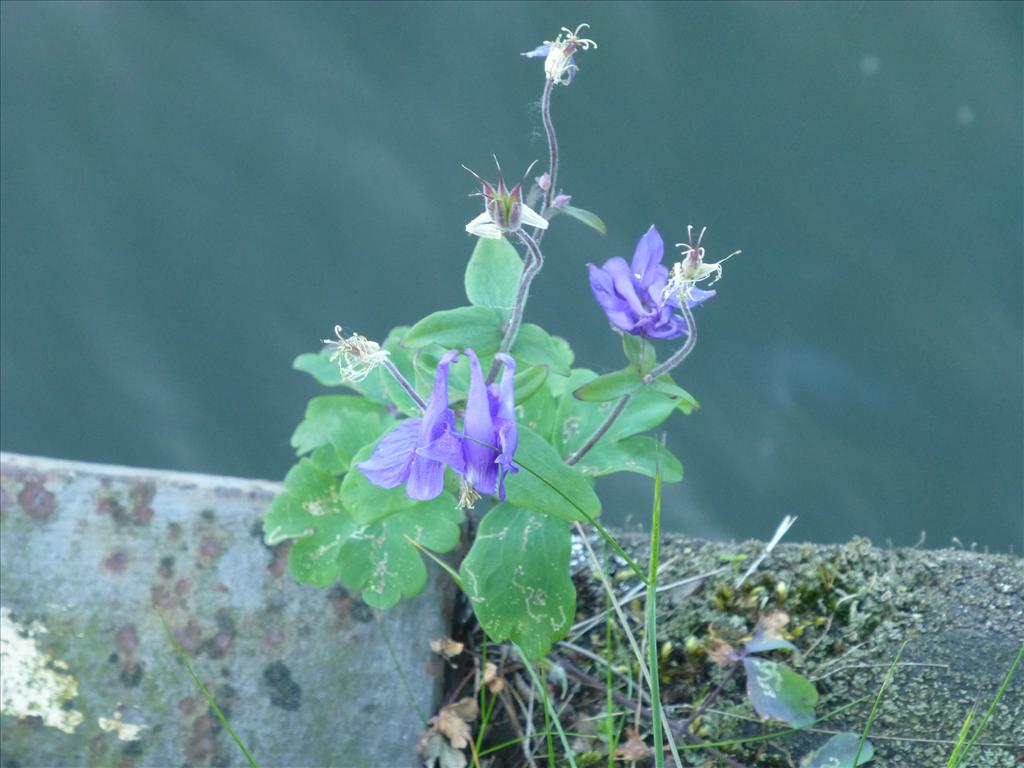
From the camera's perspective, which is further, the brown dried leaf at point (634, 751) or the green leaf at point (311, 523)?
the green leaf at point (311, 523)

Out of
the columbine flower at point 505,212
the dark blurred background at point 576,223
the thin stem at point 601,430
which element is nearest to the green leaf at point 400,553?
the thin stem at point 601,430

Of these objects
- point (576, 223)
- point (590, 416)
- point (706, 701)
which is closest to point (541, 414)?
point (590, 416)

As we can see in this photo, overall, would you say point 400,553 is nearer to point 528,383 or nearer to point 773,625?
point 528,383

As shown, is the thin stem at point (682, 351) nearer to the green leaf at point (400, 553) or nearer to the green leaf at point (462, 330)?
the green leaf at point (462, 330)

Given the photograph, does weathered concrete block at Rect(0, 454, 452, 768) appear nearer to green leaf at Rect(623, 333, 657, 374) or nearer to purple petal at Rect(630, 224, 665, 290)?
green leaf at Rect(623, 333, 657, 374)

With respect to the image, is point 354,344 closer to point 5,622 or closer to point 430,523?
point 430,523

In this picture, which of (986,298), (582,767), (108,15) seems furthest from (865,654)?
(108,15)
